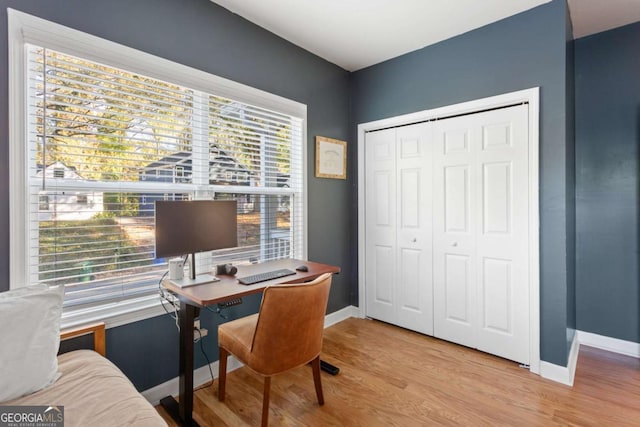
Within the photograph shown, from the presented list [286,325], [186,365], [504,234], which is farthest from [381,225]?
[186,365]

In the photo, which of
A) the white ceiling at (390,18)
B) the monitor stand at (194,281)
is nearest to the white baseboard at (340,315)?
the monitor stand at (194,281)

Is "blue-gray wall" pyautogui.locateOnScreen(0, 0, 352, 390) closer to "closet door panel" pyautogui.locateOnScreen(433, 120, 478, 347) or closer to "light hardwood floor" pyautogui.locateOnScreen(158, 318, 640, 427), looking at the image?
"light hardwood floor" pyautogui.locateOnScreen(158, 318, 640, 427)

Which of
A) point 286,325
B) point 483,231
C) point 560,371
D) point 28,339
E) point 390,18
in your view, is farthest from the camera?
point 483,231

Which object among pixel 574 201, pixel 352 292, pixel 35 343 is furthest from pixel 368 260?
pixel 35 343

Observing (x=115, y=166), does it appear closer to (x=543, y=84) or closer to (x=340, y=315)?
(x=340, y=315)

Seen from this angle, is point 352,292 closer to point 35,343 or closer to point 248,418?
point 248,418

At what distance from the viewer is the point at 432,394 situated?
210 cm

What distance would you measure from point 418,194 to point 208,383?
2330 mm

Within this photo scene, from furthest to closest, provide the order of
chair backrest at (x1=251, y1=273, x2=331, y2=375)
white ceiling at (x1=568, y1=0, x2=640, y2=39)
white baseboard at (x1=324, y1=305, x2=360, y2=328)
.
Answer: white baseboard at (x1=324, y1=305, x2=360, y2=328) < white ceiling at (x1=568, y1=0, x2=640, y2=39) < chair backrest at (x1=251, y1=273, x2=331, y2=375)

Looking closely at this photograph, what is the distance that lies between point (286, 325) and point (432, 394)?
1194 millimetres

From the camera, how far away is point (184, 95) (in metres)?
2.15

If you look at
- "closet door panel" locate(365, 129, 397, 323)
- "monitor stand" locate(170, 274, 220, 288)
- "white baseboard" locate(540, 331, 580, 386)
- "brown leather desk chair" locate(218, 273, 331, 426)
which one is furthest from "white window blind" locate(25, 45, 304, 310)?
"white baseboard" locate(540, 331, 580, 386)

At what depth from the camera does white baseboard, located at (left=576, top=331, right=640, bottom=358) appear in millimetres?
2633

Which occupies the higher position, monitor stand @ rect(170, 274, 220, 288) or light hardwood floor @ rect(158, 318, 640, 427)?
monitor stand @ rect(170, 274, 220, 288)
